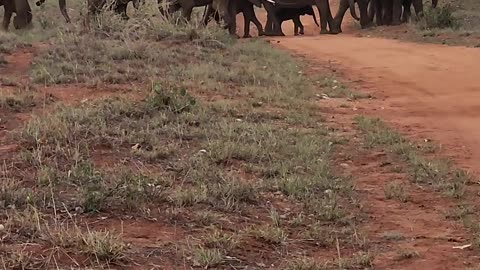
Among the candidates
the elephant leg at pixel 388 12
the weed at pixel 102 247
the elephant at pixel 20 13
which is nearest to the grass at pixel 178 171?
the weed at pixel 102 247

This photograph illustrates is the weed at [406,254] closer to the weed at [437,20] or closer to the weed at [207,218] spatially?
the weed at [207,218]

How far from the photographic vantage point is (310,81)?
10.8m

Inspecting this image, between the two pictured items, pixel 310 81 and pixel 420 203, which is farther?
pixel 310 81

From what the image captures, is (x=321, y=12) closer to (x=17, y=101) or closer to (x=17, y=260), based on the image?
(x=17, y=101)

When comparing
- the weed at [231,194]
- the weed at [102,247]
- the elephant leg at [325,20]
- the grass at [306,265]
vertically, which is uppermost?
the weed at [102,247]

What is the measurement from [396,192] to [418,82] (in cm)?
519

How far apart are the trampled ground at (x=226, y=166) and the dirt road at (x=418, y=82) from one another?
48 mm

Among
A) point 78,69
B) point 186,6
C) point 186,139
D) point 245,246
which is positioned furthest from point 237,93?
point 186,6

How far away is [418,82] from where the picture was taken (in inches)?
412

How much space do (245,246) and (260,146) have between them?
7.08ft

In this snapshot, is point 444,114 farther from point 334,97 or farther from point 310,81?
point 310,81

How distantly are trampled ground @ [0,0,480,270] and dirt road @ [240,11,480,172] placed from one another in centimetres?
5

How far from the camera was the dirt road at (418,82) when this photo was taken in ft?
24.8

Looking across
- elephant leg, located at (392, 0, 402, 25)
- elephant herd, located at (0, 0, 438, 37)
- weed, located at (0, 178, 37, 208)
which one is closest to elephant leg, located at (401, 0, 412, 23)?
elephant herd, located at (0, 0, 438, 37)
